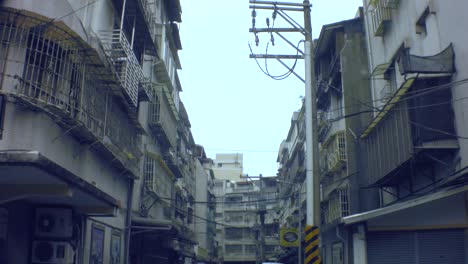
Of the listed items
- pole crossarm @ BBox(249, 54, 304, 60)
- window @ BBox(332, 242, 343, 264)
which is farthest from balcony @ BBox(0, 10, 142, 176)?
window @ BBox(332, 242, 343, 264)

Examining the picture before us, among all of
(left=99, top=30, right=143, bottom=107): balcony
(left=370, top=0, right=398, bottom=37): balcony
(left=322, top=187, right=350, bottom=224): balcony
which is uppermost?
(left=370, top=0, right=398, bottom=37): balcony

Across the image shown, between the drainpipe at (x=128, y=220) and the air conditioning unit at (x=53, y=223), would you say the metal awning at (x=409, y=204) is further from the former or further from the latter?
the drainpipe at (x=128, y=220)

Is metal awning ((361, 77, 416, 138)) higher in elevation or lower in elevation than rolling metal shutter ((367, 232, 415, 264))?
higher

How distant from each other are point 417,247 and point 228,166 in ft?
325

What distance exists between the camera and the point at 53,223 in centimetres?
1235

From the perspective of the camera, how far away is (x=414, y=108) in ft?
44.7

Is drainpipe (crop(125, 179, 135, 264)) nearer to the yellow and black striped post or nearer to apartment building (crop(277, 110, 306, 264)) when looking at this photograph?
the yellow and black striped post

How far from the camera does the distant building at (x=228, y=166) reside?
355 feet

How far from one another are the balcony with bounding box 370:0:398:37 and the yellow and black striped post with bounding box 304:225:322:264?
963cm

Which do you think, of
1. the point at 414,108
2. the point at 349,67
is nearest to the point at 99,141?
the point at 414,108

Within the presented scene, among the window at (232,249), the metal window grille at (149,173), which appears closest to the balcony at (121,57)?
the metal window grille at (149,173)

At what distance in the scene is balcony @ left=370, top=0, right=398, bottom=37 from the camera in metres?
18.2

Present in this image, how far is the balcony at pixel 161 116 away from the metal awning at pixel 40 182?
13129 mm

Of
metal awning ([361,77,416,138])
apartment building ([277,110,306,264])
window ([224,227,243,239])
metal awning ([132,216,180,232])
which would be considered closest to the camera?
metal awning ([361,77,416,138])
